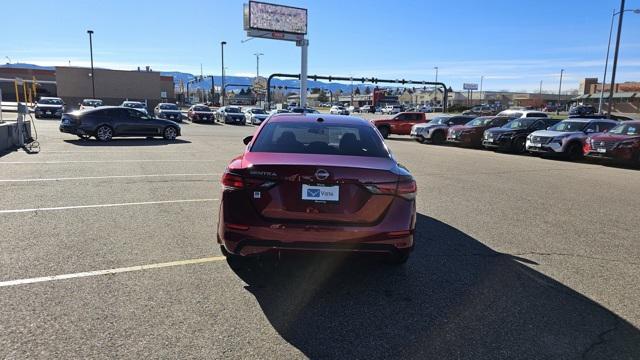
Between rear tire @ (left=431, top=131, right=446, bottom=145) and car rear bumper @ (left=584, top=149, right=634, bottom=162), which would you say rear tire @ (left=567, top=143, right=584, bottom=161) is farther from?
rear tire @ (left=431, top=131, right=446, bottom=145)

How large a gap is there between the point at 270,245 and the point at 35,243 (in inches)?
123

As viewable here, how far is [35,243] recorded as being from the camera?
5363mm

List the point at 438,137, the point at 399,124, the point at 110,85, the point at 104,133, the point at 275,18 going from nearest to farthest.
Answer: the point at 104,133 < the point at 438,137 < the point at 399,124 < the point at 275,18 < the point at 110,85

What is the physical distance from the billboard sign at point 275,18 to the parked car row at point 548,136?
32.5 metres

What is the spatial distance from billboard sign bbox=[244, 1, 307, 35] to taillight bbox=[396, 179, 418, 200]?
167ft

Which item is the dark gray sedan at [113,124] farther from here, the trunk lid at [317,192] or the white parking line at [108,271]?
the trunk lid at [317,192]

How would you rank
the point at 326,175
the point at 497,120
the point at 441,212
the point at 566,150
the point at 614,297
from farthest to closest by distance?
the point at 497,120 → the point at 566,150 → the point at 441,212 → the point at 614,297 → the point at 326,175

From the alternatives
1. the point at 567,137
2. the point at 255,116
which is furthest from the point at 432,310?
the point at 255,116

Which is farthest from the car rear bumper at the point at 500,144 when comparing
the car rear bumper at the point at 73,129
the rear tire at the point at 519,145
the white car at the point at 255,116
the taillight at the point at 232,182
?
the white car at the point at 255,116

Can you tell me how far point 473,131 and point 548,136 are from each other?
17.2 feet

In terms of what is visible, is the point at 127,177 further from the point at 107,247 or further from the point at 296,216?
the point at 296,216

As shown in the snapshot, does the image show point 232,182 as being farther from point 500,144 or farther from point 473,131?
point 473,131

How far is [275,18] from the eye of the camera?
52.8m

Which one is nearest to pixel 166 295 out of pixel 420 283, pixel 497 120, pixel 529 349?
pixel 420 283
